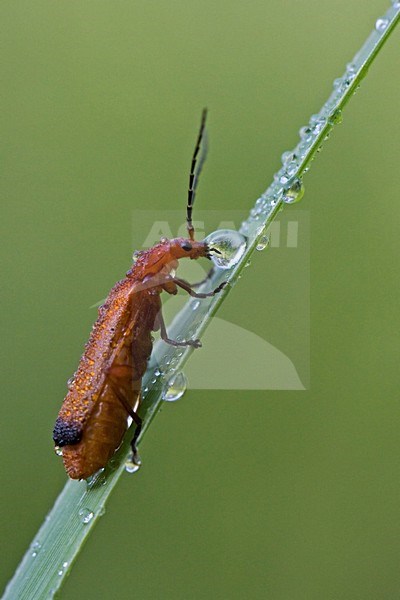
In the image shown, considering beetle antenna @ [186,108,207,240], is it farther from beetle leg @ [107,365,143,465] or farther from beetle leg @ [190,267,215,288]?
beetle leg @ [107,365,143,465]

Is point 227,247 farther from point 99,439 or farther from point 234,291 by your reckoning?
point 234,291

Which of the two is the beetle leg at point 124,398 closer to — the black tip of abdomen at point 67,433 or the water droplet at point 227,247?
the black tip of abdomen at point 67,433

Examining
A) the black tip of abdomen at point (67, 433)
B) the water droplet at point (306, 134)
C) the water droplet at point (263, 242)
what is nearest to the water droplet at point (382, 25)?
the water droplet at point (306, 134)

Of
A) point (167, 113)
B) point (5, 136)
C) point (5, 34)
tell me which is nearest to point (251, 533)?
point (167, 113)

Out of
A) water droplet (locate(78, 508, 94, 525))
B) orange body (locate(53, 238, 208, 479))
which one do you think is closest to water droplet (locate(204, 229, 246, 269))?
orange body (locate(53, 238, 208, 479))

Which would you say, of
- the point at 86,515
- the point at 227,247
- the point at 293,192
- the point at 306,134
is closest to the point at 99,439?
the point at 86,515

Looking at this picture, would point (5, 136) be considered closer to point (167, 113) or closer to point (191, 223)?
point (167, 113)
